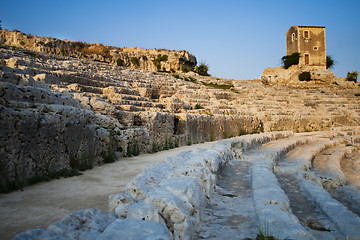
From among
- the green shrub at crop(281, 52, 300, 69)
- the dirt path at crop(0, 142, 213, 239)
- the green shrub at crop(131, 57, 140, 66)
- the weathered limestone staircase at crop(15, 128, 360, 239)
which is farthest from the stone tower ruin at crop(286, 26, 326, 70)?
the dirt path at crop(0, 142, 213, 239)

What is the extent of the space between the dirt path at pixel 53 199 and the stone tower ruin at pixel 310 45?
3542 cm

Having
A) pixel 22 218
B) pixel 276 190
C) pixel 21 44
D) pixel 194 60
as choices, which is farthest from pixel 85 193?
pixel 194 60

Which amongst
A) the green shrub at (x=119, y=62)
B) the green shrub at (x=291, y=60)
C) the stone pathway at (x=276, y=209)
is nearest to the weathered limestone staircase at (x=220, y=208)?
the stone pathway at (x=276, y=209)

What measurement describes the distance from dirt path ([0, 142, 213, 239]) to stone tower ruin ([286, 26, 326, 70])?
35423mm

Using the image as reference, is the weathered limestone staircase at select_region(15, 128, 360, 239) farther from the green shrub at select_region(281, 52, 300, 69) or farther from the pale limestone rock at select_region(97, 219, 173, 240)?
the green shrub at select_region(281, 52, 300, 69)

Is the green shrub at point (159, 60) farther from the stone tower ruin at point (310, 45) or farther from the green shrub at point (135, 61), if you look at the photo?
the stone tower ruin at point (310, 45)

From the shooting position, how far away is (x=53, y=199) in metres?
2.34

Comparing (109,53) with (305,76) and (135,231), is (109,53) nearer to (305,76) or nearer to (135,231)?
(305,76)

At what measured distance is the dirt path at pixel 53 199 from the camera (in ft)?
5.93

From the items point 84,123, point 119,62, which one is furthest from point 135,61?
point 84,123

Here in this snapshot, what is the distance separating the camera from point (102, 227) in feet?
4.96

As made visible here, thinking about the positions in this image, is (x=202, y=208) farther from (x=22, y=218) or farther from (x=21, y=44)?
(x=21, y=44)

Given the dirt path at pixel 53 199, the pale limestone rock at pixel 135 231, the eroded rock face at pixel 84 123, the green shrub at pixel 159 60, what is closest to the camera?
the pale limestone rock at pixel 135 231

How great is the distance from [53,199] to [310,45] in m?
38.1
